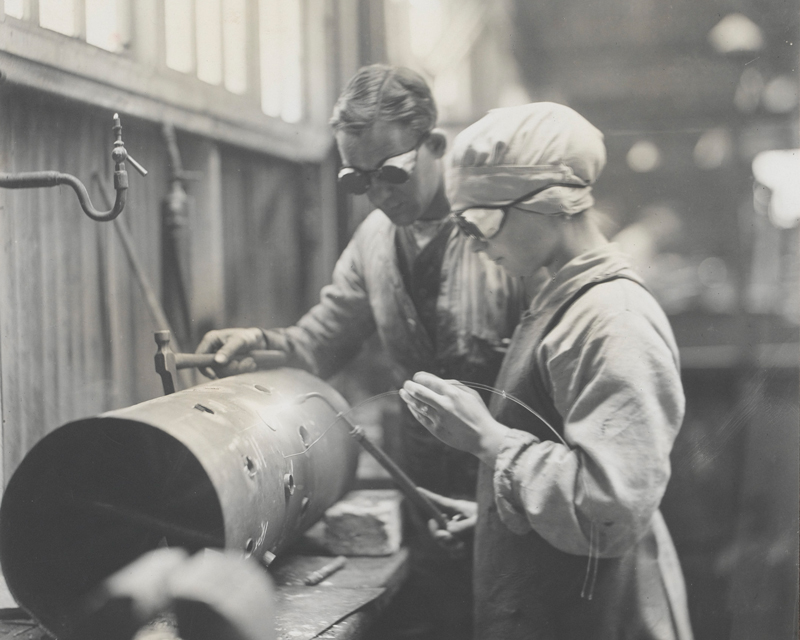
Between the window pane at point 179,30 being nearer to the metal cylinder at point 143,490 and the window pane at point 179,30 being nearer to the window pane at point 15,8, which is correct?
the window pane at point 15,8

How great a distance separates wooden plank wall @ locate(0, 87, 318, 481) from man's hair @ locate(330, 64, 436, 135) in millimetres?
196

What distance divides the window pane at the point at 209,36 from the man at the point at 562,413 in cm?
60

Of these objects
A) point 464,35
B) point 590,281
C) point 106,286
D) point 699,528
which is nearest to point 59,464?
point 106,286

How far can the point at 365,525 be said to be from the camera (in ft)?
5.09

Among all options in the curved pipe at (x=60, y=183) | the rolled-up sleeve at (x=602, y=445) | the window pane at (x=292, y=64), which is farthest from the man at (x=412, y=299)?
the curved pipe at (x=60, y=183)

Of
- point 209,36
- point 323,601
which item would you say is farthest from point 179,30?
point 323,601

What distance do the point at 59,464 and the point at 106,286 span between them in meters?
0.42

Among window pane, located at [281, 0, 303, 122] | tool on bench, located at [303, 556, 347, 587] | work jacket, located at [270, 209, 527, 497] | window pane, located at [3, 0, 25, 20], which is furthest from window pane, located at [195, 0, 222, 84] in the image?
tool on bench, located at [303, 556, 347, 587]

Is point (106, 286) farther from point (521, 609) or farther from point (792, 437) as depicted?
point (792, 437)

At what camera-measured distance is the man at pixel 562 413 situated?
1154mm

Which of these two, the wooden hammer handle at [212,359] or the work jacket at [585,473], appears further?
the wooden hammer handle at [212,359]

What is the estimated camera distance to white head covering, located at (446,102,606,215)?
4.05 feet

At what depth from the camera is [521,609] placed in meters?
1.32

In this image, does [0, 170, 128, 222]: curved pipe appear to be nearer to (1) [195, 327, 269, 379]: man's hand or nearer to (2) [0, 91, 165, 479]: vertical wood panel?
(2) [0, 91, 165, 479]: vertical wood panel
